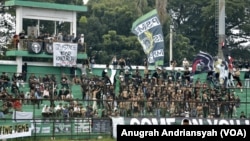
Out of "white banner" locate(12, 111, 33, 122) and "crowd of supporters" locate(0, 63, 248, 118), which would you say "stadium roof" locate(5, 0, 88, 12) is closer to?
"crowd of supporters" locate(0, 63, 248, 118)

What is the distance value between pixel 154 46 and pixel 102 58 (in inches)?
844

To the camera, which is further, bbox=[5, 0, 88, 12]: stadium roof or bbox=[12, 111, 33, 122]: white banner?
bbox=[5, 0, 88, 12]: stadium roof

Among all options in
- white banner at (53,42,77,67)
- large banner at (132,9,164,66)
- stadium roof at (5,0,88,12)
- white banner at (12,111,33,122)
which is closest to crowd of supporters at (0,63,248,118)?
white banner at (12,111,33,122)

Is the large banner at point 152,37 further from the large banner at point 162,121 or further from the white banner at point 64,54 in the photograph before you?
the large banner at point 162,121

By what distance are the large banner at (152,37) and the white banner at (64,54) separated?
3603 millimetres

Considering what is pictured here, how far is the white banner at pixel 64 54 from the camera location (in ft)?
120

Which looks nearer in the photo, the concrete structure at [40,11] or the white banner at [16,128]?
the white banner at [16,128]

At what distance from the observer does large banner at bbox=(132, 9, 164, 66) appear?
3631cm

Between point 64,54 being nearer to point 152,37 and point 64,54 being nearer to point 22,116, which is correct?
point 152,37

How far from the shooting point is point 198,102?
29.8 m

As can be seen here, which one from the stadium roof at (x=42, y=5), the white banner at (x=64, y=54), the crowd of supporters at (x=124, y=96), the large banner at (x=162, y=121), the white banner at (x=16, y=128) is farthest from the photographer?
the stadium roof at (x=42, y=5)

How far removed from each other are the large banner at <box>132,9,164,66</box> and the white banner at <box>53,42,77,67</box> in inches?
142

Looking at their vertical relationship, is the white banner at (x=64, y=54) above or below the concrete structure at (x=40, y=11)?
below

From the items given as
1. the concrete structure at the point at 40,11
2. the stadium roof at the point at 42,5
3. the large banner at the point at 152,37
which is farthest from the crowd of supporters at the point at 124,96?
the stadium roof at the point at 42,5
